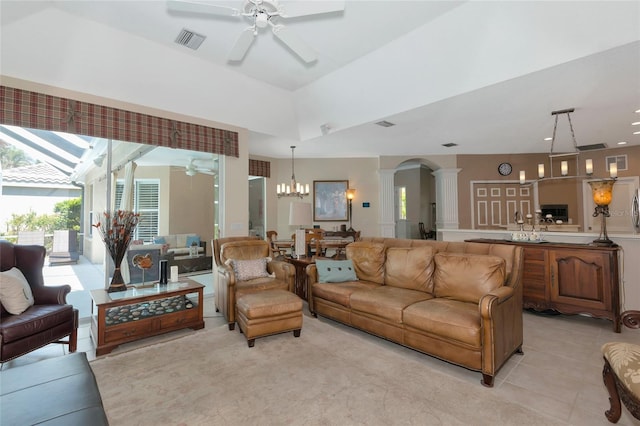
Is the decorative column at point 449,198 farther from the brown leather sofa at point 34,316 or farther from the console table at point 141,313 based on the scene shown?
the brown leather sofa at point 34,316

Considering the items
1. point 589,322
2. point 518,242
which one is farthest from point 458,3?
point 589,322

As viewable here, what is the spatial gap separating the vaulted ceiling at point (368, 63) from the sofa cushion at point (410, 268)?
2114 millimetres

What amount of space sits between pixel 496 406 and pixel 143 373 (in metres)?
2.79

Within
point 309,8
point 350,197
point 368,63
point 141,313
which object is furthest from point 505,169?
point 141,313

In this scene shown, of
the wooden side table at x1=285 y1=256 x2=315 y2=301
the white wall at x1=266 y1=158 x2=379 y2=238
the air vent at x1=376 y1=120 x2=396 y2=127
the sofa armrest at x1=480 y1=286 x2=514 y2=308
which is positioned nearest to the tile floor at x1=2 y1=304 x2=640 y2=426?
the sofa armrest at x1=480 y1=286 x2=514 y2=308

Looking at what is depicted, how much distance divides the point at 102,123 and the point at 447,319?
4.42m

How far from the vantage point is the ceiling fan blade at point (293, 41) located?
2.50 meters

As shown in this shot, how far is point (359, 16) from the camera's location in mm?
3174

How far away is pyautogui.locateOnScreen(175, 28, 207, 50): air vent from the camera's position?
343cm

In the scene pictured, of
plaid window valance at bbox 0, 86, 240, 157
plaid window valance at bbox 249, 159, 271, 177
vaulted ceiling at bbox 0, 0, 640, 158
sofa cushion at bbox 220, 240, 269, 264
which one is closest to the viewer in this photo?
vaulted ceiling at bbox 0, 0, 640, 158

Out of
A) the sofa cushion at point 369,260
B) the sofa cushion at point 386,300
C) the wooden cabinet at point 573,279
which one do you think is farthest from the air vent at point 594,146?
the sofa cushion at point 386,300

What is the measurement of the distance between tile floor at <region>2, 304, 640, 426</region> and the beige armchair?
0.42 meters

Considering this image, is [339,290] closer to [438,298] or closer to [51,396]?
[438,298]

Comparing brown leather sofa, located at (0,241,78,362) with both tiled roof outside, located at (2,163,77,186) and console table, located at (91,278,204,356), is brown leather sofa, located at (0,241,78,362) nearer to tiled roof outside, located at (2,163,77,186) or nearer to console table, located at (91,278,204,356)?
console table, located at (91,278,204,356)
